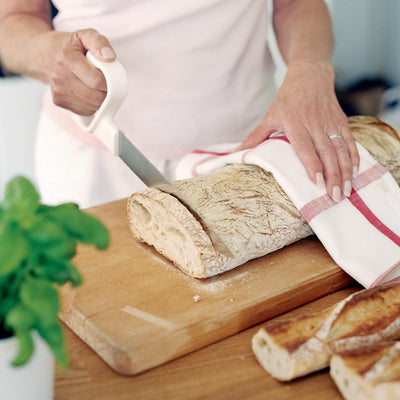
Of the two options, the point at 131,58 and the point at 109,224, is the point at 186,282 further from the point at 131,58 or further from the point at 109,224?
the point at 131,58

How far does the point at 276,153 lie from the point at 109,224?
1.45 ft

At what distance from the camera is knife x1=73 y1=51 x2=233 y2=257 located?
1.18 m

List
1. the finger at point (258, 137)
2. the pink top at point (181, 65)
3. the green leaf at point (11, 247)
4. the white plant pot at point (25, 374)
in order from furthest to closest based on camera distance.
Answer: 1. the pink top at point (181, 65)
2. the finger at point (258, 137)
3. the white plant pot at point (25, 374)
4. the green leaf at point (11, 247)

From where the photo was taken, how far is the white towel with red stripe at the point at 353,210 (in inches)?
46.0

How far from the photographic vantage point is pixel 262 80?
1.79m

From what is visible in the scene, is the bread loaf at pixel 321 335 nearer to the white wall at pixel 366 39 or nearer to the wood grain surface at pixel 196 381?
the wood grain surface at pixel 196 381

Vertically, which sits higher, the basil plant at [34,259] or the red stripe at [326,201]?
the basil plant at [34,259]

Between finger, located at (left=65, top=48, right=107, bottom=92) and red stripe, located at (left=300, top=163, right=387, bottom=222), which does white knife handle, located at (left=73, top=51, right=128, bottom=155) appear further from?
red stripe, located at (left=300, top=163, right=387, bottom=222)

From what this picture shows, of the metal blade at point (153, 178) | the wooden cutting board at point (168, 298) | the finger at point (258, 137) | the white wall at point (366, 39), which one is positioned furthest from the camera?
the white wall at point (366, 39)

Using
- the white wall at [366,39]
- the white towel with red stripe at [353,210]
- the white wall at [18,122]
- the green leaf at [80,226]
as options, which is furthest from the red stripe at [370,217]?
the white wall at [366,39]

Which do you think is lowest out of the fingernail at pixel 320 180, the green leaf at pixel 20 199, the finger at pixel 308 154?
the fingernail at pixel 320 180

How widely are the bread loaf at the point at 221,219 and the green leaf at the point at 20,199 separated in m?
0.55

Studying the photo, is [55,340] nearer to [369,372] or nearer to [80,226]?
[80,226]

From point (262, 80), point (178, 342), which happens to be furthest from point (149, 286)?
point (262, 80)
